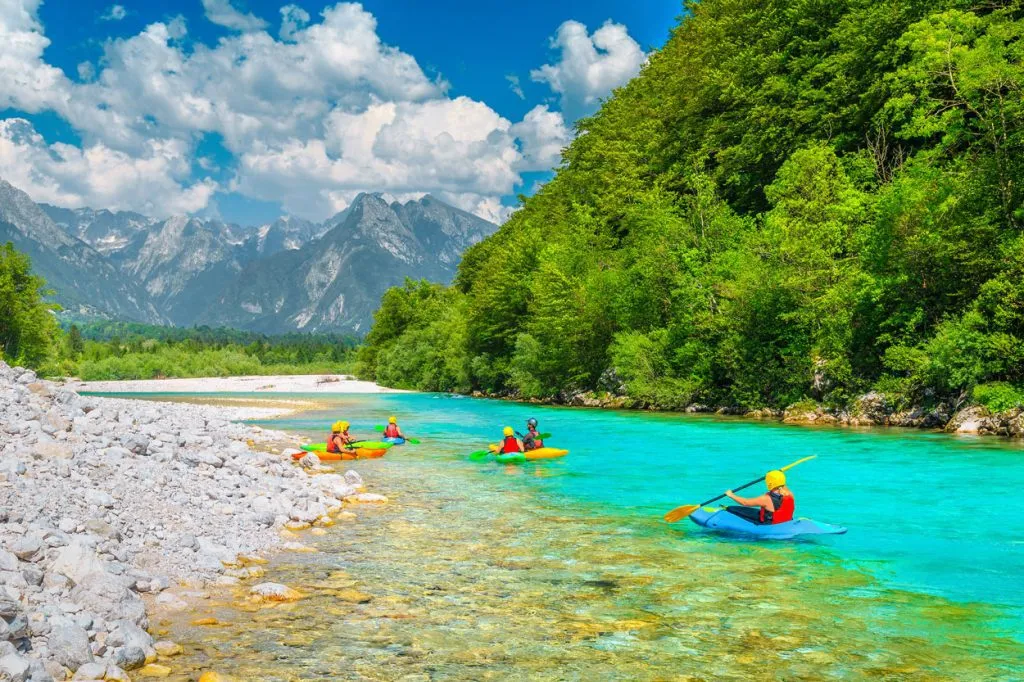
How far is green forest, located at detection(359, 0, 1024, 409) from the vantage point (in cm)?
2936

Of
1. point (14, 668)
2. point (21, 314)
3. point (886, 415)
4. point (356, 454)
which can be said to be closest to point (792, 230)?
point (886, 415)

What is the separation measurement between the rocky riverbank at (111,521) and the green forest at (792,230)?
87.3 ft

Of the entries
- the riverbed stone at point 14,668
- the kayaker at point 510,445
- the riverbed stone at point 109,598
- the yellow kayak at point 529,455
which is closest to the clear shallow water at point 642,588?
the riverbed stone at point 109,598

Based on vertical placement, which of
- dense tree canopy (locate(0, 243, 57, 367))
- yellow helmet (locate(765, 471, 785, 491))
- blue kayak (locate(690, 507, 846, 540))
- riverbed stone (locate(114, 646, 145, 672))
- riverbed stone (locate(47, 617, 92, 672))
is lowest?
riverbed stone (locate(114, 646, 145, 672))

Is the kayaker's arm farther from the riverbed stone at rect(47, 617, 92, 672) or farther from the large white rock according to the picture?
the riverbed stone at rect(47, 617, 92, 672)

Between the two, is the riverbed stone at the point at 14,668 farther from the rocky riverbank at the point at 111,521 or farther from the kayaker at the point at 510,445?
the kayaker at the point at 510,445

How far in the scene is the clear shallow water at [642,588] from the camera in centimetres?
754

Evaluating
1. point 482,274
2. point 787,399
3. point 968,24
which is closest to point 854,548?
point 787,399

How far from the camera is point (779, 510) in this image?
43.2 ft

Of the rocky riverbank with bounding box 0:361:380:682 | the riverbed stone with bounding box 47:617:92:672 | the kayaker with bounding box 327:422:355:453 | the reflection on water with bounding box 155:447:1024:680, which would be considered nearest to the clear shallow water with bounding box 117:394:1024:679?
the reflection on water with bounding box 155:447:1024:680

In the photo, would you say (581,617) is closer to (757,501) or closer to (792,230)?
(757,501)

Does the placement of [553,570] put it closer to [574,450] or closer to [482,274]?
[574,450]

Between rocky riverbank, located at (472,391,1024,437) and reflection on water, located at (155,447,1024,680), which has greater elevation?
rocky riverbank, located at (472,391,1024,437)

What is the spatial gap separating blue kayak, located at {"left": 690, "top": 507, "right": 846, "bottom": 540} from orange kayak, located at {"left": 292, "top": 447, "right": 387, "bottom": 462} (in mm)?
14575
